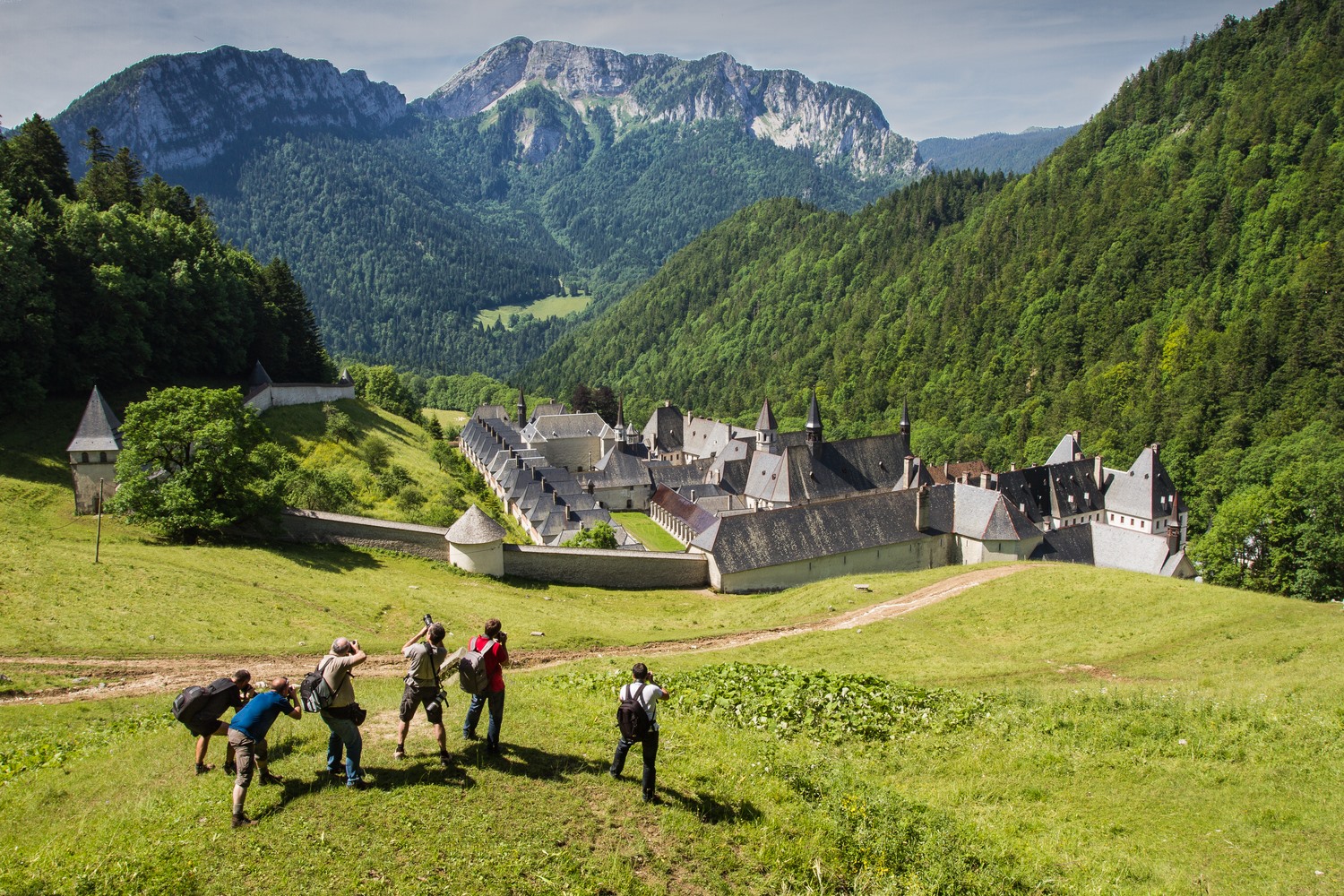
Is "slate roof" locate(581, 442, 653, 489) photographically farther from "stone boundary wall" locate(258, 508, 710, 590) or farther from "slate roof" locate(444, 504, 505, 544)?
"slate roof" locate(444, 504, 505, 544)

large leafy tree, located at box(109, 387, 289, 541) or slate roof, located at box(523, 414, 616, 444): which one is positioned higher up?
slate roof, located at box(523, 414, 616, 444)

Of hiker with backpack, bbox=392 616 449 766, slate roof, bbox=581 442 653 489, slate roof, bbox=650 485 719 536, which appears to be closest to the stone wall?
slate roof, bbox=650 485 719 536

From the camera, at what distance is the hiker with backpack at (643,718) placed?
12125 millimetres

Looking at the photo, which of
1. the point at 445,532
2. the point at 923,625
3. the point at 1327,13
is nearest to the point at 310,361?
the point at 445,532

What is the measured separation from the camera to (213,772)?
1335 centimetres

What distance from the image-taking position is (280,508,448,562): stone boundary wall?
133ft

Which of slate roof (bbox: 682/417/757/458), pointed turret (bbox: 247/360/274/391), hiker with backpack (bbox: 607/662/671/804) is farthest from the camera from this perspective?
slate roof (bbox: 682/417/757/458)

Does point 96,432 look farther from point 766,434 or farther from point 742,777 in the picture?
point 766,434

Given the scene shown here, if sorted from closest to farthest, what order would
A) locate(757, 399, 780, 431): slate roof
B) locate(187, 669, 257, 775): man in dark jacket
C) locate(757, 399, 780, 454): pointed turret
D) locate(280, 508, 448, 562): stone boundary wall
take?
locate(187, 669, 257, 775): man in dark jacket, locate(280, 508, 448, 562): stone boundary wall, locate(757, 399, 780, 431): slate roof, locate(757, 399, 780, 454): pointed turret

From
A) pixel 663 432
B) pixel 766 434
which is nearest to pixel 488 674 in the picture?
pixel 766 434

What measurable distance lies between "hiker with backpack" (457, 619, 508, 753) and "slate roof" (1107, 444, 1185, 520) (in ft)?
246

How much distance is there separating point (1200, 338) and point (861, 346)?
57154 mm

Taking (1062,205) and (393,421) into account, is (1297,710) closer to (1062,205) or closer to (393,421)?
(393,421)

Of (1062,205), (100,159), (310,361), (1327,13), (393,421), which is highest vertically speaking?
(1327,13)
